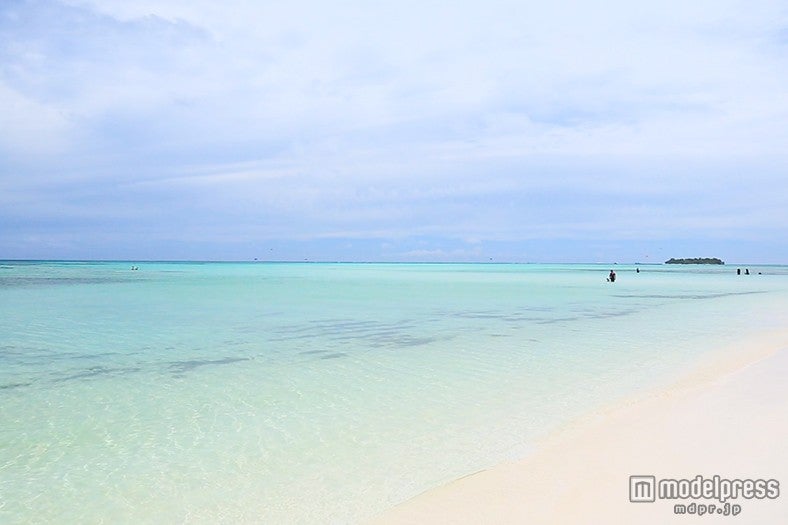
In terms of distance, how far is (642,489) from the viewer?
499cm

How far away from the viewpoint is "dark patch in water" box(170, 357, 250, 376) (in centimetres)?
1178

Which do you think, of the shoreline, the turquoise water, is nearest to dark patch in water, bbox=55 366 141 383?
the turquoise water

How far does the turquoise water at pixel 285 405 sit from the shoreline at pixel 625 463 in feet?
1.38

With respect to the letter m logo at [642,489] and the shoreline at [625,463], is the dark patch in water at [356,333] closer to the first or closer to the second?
the shoreline at [625,463]

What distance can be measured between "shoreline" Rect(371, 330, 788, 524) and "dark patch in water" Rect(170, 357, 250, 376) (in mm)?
7687

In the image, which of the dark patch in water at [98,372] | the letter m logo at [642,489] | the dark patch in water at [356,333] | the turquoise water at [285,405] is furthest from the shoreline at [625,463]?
the dark patch in water at [98,372]

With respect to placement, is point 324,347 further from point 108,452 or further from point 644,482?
point 644,482

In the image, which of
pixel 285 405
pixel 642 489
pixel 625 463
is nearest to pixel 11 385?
pixel 285 405

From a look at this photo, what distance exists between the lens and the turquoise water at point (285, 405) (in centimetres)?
553

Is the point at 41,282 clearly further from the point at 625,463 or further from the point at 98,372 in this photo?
the point at 625,463

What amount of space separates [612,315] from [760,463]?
1857cm

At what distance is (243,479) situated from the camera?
5848 mm

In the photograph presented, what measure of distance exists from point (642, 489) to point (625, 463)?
2.21ft

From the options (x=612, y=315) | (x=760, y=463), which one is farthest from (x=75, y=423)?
(x=612, y=315)
